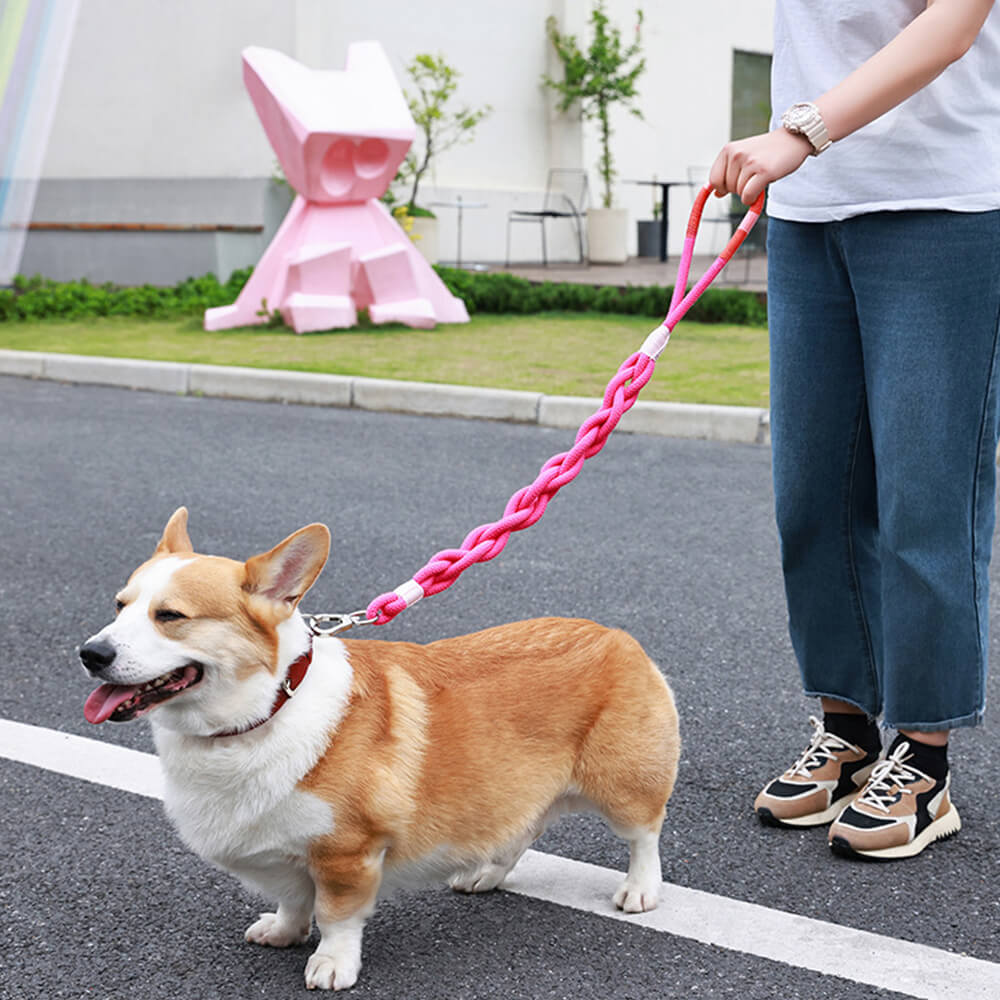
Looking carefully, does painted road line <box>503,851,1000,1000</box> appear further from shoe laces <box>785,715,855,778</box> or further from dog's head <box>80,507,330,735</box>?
dog's head <box>80,507,330,735</box>

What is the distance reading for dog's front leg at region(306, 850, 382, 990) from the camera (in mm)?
2082

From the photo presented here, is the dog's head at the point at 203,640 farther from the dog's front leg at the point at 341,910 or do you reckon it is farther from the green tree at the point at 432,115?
the green tree at the point at 432,115

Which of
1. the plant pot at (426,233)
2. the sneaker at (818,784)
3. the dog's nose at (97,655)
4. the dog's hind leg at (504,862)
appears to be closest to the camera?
the dog's nose at (97,655)

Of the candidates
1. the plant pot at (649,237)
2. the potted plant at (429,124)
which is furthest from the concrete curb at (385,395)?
the plant pot at (649,237)

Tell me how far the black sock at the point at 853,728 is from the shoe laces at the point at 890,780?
155mm

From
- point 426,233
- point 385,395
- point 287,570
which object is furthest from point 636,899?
point 426,233

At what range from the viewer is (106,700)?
1953 mm

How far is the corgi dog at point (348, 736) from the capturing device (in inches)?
78.5

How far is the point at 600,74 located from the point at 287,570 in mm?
17345

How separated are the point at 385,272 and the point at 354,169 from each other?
889 mm

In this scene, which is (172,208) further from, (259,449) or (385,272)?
(259,449)

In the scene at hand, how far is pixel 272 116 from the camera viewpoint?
419 inches

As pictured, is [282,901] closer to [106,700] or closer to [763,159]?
[106,700]

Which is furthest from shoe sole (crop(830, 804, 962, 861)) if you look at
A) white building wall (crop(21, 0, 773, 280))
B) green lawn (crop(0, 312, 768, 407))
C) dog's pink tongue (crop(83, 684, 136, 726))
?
white building wall (crop(21, 0, 773, 280))
